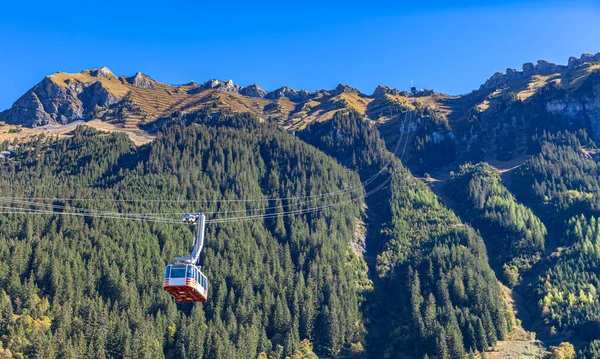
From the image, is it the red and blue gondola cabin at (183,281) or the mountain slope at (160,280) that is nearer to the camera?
the red and blue gondola cabin at (183,281)

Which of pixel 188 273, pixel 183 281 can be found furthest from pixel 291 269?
pixel 183 281

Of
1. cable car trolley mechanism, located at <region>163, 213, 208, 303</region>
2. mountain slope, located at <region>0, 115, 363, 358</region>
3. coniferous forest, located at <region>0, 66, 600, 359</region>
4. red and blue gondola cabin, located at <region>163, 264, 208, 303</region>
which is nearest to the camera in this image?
cable car trolley mechanism, located at <region>163, 213, 208, 303</region>

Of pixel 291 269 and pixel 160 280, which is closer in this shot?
pixel 160 280

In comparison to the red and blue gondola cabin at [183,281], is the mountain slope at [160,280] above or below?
above

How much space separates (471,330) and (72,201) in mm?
100544

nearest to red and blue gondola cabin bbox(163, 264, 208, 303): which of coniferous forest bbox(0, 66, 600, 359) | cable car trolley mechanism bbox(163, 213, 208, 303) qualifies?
cable car trolley mechanism bbox(163, 213, 208, 303)

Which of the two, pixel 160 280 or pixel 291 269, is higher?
pixel 291 269

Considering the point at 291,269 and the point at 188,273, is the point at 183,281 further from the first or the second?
the point at 291,269

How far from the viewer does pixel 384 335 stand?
127688 mm

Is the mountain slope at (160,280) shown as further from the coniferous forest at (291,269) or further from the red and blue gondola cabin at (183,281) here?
the red and blue gondola cabin at (183,281)

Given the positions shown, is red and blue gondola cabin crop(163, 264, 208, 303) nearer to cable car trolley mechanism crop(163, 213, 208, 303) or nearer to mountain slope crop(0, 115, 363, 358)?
cable car trolley mechanism crop(163, 213, 208, 303)

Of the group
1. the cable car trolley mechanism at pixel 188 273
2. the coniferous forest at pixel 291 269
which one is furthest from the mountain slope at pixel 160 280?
the cable car trolley mechanism at pixel 188 273

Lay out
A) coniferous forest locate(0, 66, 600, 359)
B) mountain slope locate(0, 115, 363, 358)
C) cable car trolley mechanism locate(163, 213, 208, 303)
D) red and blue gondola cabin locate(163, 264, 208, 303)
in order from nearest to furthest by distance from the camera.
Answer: cable car trolley mechanism locate(163, 213, 208, 303)
red and blue gondola cabin locate(163, 264, 208, 303)
mountain slope locate(0, 115, 363, 358)
coniferous forest locate(0, 66, 600, 359)

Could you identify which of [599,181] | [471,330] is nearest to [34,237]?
[471,330]
